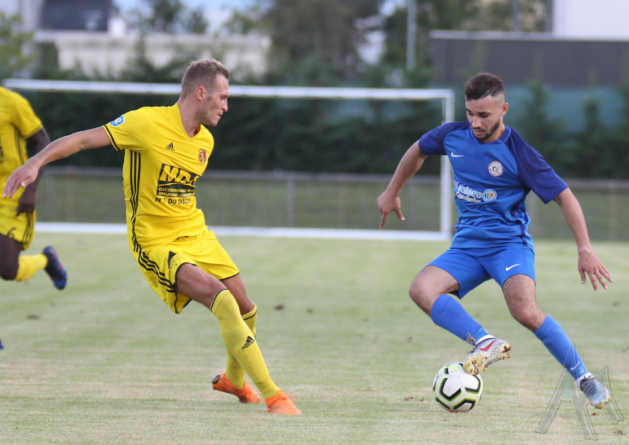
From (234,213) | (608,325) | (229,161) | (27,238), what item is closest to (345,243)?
(234,213)

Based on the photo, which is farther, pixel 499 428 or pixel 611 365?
pixel 611 365

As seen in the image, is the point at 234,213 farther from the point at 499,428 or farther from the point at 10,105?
the point at 499,428

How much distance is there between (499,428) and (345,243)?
1307cm

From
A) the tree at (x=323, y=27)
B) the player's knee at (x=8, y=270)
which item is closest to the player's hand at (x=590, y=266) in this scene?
the player's knee at (x=8, y=270)

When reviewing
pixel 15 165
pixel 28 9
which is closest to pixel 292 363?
pixel 15 165

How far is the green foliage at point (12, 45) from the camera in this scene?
1097 inches

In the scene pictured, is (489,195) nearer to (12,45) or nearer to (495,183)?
(495,183)

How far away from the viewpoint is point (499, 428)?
3.76 m

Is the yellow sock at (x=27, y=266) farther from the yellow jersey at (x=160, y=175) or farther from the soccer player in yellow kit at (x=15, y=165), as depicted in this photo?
the yellow jersey at (x=160, y=175)

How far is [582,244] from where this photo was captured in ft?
13.5

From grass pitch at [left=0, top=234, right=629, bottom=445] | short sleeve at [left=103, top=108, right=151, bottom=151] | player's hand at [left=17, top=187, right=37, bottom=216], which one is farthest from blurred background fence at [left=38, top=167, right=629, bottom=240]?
short sleeve at [left=103, top=108, right=151, bottom=151]

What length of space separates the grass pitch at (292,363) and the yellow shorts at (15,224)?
0.81m

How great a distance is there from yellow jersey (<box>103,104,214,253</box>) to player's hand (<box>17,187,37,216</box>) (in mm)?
1753

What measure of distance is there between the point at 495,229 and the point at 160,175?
1952 millimetres
